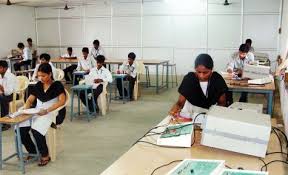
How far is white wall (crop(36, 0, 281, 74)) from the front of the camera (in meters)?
9.41

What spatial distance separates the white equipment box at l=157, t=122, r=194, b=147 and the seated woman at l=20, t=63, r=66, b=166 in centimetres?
186

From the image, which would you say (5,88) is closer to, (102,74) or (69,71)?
(102,74)

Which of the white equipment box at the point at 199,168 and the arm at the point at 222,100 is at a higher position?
the arm at the point at 222,100

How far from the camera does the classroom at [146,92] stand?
2.04 meters

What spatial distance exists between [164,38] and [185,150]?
8539mm

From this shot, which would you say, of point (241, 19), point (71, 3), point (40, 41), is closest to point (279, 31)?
point (241, 19)

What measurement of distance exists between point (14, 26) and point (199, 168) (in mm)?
11062

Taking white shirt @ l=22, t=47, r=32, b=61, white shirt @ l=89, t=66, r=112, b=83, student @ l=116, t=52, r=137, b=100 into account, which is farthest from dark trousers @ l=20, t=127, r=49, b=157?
white shirt @ l=22, t=47, r=32, b=61

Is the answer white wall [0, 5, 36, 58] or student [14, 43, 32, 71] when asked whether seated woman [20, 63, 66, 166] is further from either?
white wall [0, 5, 36, 58]

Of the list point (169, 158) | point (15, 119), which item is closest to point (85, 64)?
point (15, 119)

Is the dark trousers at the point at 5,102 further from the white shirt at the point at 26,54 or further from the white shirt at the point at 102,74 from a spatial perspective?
the white shirt at the point at 26,54

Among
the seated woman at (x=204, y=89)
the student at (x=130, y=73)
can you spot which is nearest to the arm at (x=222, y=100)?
the seated woman at (x=204, y=89)

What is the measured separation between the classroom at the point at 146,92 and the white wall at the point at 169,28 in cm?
3

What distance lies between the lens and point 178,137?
2.22 meters
